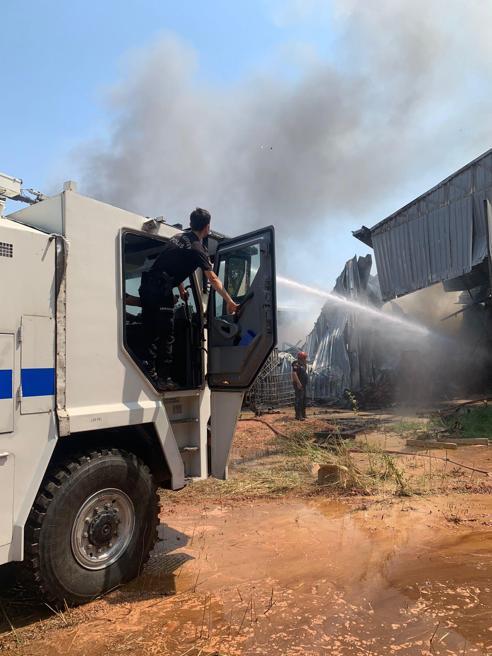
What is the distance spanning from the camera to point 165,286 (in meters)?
3.80

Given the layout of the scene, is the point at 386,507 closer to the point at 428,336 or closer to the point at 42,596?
the point at 42,596

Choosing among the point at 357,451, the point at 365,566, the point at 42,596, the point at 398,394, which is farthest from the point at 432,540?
the point at 398,394

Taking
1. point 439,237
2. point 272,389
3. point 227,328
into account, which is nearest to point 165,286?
point 227,328

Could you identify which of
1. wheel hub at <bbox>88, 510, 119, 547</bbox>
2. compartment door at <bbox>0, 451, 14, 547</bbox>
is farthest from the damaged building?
compartment door at <bbox>0, 451, 14, 547</bbox>

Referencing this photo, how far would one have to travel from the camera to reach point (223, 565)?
12.9 feet

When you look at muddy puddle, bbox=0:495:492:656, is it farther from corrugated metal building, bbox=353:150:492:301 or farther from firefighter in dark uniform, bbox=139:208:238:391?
corrugated metal building, bbox=353:150:492:301

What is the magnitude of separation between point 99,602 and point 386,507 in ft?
10.4

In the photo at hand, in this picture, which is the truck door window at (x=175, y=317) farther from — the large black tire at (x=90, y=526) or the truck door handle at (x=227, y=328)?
the large black tire at (x=90, y=526)

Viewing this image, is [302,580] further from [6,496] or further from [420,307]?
[420,307]

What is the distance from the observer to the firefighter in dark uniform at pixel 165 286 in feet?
12.4

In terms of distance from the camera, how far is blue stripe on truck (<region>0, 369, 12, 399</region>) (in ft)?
8.98

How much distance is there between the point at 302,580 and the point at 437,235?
11679 millimetres

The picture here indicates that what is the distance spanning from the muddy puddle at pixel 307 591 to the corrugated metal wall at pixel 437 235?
8.89 metres

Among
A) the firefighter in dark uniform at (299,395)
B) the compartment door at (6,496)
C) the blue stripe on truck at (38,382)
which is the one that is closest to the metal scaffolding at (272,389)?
the firefighter in dark uniform at (299,395)
